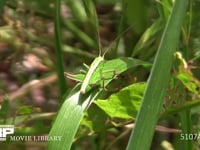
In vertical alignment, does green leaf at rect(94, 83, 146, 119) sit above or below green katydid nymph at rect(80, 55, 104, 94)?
below

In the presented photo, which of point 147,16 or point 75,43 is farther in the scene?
point 75,43

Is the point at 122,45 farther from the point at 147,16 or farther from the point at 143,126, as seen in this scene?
the point at 143,126

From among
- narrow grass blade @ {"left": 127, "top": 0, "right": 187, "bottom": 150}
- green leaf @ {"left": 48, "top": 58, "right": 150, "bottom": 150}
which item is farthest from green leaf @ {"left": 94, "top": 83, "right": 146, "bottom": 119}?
narrow grass blade @ {"left": 127, "top": 0, "right": 187, "bottom": 150}

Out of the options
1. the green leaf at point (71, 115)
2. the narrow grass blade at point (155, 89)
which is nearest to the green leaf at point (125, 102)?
the green leaf at point (71, 115)

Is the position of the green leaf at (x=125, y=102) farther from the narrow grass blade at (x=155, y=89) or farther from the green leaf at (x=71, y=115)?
the narrow grass blade at (x=155, y=89)

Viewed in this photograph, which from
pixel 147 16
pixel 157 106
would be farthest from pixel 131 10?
pixel 157 106

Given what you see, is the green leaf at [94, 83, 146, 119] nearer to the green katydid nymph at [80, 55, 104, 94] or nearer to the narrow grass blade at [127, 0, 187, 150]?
the green katydid nymph at [80, 55, 104, 94]
